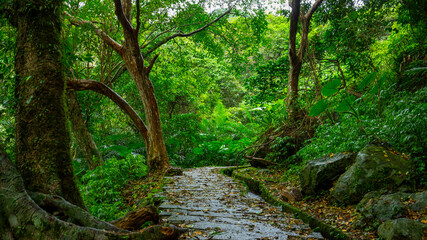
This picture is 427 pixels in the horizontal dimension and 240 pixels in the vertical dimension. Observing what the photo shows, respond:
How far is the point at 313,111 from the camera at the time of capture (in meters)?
5.21

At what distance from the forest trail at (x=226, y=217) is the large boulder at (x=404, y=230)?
720 millimetres

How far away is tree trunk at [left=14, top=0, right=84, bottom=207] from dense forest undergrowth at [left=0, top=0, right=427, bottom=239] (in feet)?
0.34

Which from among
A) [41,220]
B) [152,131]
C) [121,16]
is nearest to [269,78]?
[152,131]

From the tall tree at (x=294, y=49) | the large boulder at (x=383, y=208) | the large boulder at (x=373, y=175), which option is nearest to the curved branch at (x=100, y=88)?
the tall tree at (x=294, y=49)

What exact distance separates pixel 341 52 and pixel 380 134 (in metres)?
3.41

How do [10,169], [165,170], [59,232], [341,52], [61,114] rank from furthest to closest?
1. [165,170]
2. [341,52]
3. [61,114]
4. [10,169]
5. [59,232]

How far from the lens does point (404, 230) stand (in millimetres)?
2283

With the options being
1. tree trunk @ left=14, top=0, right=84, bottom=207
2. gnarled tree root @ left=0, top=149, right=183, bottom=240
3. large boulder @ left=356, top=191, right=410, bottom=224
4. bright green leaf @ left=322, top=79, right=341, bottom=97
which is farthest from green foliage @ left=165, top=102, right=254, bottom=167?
gnarled tree root @ left=0, top=149, right=183, bottom=240

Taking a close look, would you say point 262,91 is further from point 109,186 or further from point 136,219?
point 136,219

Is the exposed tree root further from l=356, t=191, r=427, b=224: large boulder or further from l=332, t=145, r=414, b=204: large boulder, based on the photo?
l=332, t=145, r=414, b=204: large boulder

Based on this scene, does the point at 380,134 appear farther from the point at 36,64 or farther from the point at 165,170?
the point at 165,170

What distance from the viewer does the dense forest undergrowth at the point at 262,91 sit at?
3787 millimetres

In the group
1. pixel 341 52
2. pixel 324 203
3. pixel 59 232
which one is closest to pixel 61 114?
pixel 59 232

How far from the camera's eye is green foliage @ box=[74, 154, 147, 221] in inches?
163
